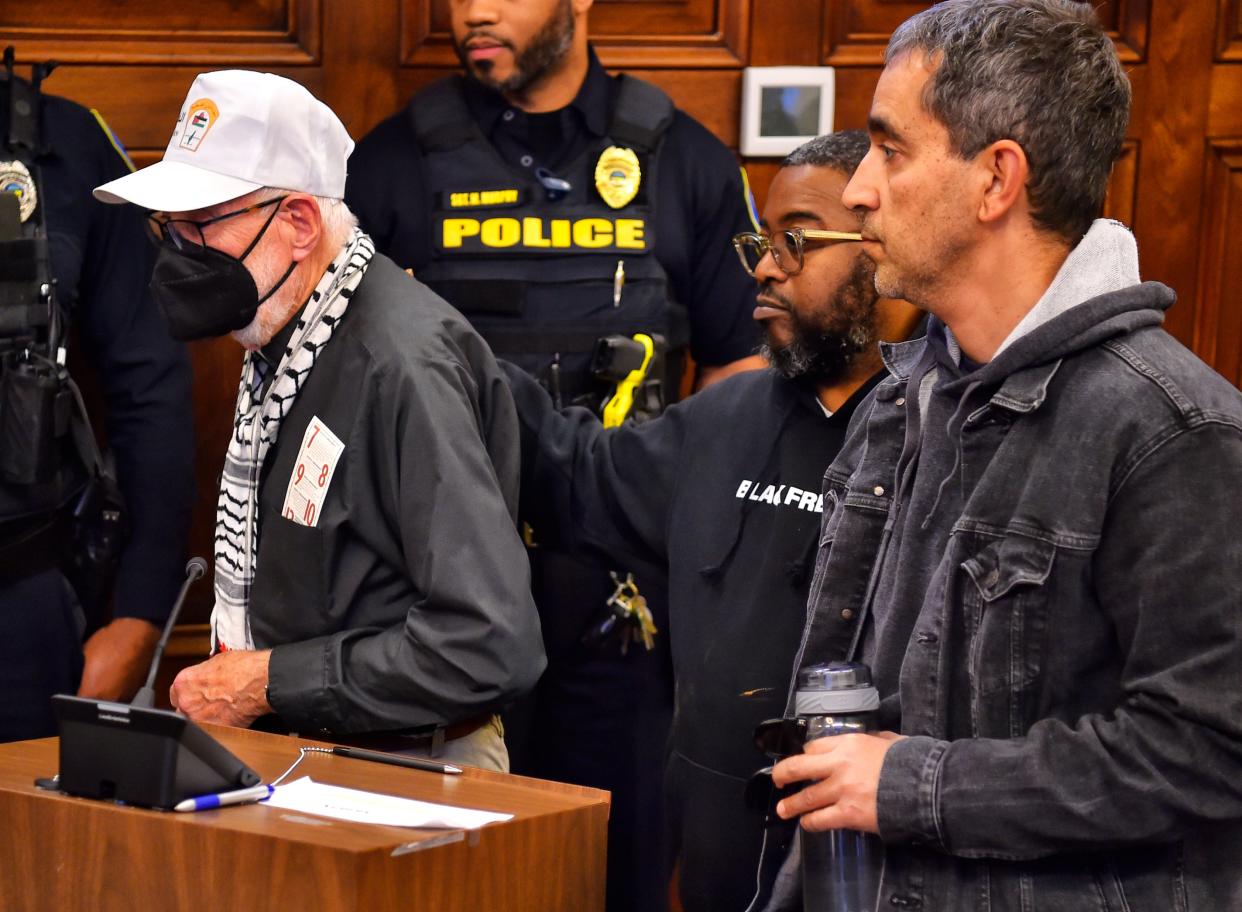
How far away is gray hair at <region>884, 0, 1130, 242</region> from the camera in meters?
1.53

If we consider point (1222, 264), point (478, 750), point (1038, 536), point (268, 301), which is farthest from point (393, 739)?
point (1222, 264)

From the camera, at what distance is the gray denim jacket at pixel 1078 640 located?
4.53ft

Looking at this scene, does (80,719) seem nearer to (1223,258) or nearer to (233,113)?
(233,113)

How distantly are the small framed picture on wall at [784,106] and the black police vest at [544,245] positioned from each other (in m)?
0.37

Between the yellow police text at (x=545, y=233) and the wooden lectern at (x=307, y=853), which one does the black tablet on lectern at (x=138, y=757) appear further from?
the yellow police text at (x=545, y=233)

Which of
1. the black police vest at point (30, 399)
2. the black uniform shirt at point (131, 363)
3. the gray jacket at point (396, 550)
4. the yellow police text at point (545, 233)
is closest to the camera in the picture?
the gray jacket at point (396, 550)

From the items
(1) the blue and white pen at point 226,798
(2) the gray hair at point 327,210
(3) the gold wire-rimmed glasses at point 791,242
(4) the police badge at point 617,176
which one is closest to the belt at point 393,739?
(1) the blue and white pen at point 226,798

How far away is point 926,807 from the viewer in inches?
57.3

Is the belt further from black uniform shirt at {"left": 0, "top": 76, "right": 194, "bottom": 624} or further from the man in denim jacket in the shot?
black uniform shirt at {"left": 0, "top": 76, "right": 194, "bottom": 624}

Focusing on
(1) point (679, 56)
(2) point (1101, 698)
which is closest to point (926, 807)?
(2) point (1101, 698)

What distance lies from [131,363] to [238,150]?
92 centimetres

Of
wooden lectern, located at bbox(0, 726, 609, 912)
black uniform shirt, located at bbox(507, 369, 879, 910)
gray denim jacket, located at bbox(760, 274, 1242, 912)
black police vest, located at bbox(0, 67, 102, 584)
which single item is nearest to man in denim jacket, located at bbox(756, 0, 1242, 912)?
gray denim jacket, located at bbox(760, 274, 1242, 912)

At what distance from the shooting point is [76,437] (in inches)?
112

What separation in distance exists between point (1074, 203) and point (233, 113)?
1.15 meters
